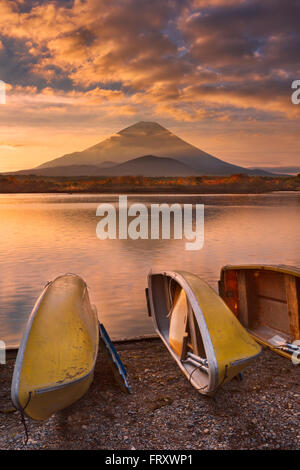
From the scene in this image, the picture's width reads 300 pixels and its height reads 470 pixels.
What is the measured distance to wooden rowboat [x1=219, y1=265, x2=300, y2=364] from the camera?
21.3ft

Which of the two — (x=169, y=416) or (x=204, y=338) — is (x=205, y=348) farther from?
(x=169, y=416)

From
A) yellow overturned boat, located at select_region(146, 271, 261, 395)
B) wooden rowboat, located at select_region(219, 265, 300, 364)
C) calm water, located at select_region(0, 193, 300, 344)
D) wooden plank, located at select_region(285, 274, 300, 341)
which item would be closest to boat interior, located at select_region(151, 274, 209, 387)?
yellow overturned boat, located at select_region(146, 271, 261, 395)

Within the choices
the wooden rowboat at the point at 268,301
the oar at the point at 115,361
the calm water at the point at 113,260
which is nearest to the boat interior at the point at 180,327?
the calm water at the point at 113,260

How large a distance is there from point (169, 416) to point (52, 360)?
1754 millimetres

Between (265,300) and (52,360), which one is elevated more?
(52,360)

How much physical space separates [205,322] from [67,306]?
6.51ft

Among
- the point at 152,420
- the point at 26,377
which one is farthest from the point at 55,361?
the point at 152,420

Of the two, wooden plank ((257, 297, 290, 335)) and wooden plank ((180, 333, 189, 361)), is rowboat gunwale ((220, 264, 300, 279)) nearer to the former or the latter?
wooden plank ((257, 297, 290, 335))

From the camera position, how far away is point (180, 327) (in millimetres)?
6645

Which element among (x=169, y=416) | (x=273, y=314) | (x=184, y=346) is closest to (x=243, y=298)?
(x=273, y=314)
